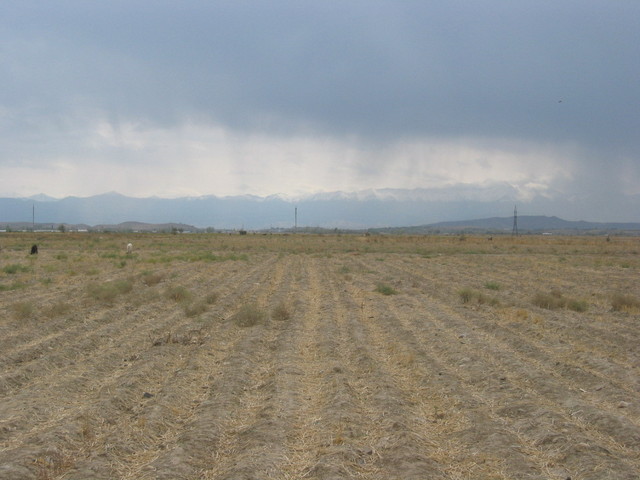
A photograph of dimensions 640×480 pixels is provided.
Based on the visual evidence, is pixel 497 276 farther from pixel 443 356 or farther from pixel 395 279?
pixel 443 356

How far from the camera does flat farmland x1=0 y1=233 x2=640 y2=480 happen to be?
19.8 ft

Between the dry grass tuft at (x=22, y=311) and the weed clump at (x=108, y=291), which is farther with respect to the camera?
the weed clump at (x=108, y=291)

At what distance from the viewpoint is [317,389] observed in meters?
8.84

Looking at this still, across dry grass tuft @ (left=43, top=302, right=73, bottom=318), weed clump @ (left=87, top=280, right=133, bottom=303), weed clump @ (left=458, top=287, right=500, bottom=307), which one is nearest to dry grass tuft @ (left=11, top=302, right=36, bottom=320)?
dry grass tuft @ (left=43, top=302, right=73, bottom=318)

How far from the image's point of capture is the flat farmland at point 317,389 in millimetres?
6047

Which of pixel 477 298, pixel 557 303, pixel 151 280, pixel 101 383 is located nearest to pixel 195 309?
pixel 101 383

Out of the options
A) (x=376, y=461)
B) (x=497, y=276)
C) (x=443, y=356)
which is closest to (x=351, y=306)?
(x=443, y=356)

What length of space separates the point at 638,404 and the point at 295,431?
16.7 feet

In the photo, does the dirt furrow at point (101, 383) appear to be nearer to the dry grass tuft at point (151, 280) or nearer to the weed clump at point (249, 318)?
the weed clump at point (249, 318)

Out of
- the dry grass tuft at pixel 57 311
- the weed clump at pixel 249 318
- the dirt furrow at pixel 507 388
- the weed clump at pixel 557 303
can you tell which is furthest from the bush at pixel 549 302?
the dry grass tuft at pixel 57 311

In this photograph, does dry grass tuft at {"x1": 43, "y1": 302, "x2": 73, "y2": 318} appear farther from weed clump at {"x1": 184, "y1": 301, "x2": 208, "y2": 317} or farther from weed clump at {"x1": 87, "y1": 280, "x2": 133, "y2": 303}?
weed clump at {"x1": 184, "y1": 301, "x2": 208, "y2": 317}

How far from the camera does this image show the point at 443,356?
438 inches

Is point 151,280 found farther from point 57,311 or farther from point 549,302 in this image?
point 549,302

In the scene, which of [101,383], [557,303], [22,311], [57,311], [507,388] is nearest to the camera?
[507,388]
